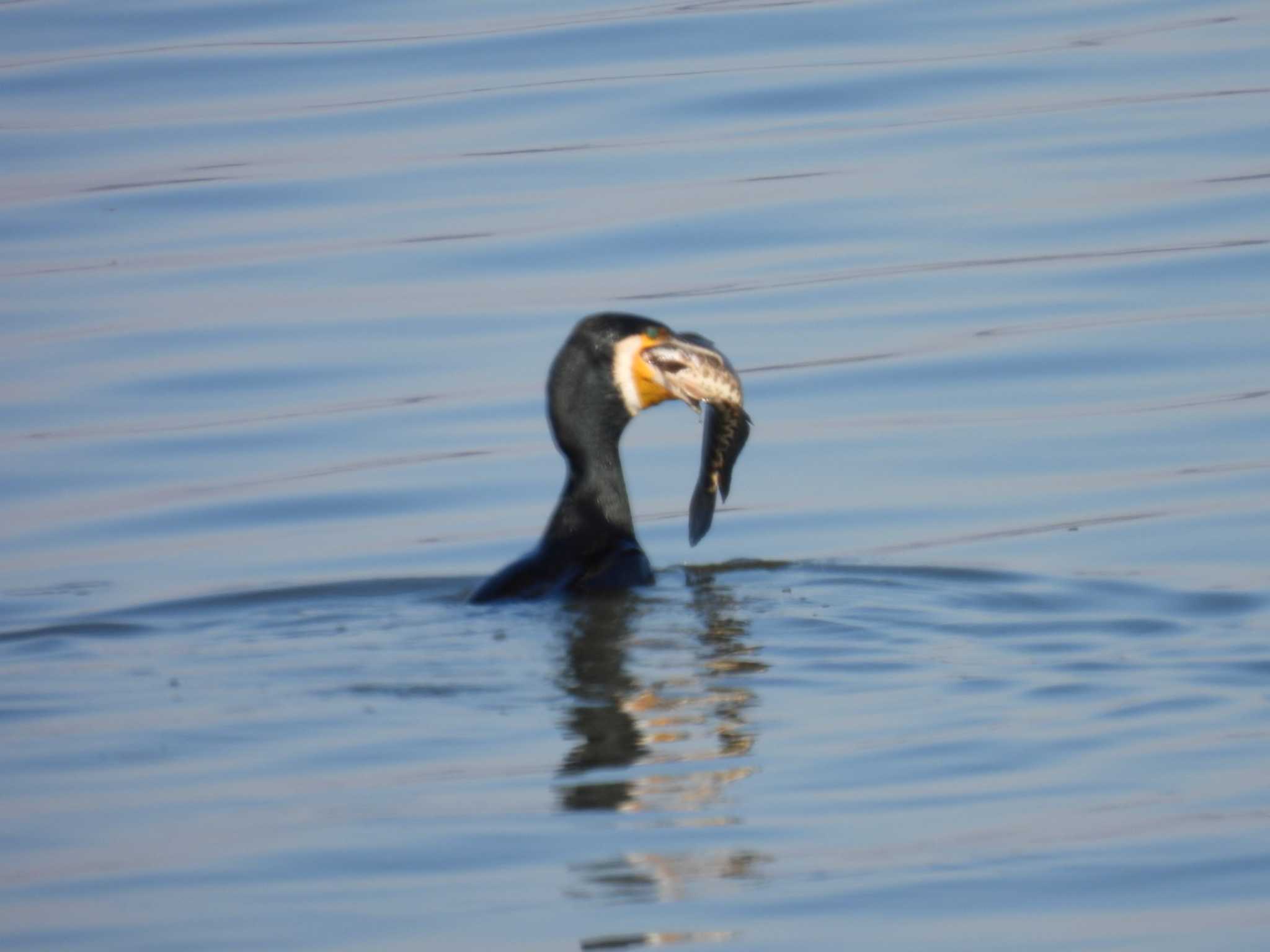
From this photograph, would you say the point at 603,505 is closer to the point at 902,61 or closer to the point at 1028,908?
the point at 1028,908

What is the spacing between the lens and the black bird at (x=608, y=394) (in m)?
8.45

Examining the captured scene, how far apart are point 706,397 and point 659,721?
222cm

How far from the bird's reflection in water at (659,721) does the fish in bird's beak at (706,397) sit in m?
0.46

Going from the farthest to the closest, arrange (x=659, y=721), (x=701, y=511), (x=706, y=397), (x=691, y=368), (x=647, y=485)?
(x=647, y=485)
(x=701, y=511)
(x=706, y=397)
(x=691, y=368)
(x=659, y=721)

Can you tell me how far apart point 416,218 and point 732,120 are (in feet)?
8.54

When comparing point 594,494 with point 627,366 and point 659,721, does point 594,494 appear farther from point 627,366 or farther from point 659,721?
point 659,721

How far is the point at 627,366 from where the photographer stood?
851cm

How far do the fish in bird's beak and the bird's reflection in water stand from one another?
459mm

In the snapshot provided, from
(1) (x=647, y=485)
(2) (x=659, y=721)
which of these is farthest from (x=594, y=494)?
(2) (x=659, y=721)

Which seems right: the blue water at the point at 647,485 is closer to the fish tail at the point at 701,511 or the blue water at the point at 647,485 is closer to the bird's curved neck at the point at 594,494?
A: the fish tail at the point at 701,511

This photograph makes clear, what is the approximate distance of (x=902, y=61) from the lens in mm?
18219

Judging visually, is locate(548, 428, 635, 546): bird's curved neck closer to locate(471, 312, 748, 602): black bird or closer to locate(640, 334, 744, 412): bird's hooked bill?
locate(471, 312, 748, 602): black bird

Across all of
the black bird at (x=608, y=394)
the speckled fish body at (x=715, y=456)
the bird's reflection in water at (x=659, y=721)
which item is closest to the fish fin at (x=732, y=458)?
the speckled fish body at (x=715, y=456)

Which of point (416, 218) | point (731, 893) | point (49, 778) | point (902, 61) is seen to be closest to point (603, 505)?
point (49, 778)
